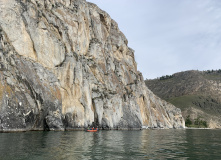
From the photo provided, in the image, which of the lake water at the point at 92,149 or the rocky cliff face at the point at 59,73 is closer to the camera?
the lake water at the point at 92,149

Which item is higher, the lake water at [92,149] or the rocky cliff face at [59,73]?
the rocky cliff face at [59,73]

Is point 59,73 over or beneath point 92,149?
over

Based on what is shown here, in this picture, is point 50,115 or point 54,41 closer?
point 50,115

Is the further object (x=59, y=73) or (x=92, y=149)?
(x=59, y=73)

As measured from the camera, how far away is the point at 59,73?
58750mm

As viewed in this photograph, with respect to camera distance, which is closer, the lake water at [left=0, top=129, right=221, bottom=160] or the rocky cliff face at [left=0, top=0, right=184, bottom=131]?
the lake water at [left=0, top=129, right=221, bottom=160]

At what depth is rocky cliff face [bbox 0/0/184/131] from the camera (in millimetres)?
43188

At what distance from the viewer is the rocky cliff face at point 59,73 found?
43.2 meters

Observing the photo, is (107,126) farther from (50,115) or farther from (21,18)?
(21,18)

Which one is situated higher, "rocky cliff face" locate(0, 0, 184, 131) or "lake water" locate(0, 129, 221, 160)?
"rocky cliff face" locate(0, 0, 184, 131)

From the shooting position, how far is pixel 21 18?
53438mm

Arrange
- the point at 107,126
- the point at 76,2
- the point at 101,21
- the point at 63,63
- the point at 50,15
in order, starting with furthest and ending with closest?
the point at 101,21 < the point at 76,2 < the point at 107,126 < the point at 50,15 < the point at 63,63

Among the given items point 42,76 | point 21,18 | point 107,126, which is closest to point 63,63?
point 42,76

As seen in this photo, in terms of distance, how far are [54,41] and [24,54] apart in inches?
473
